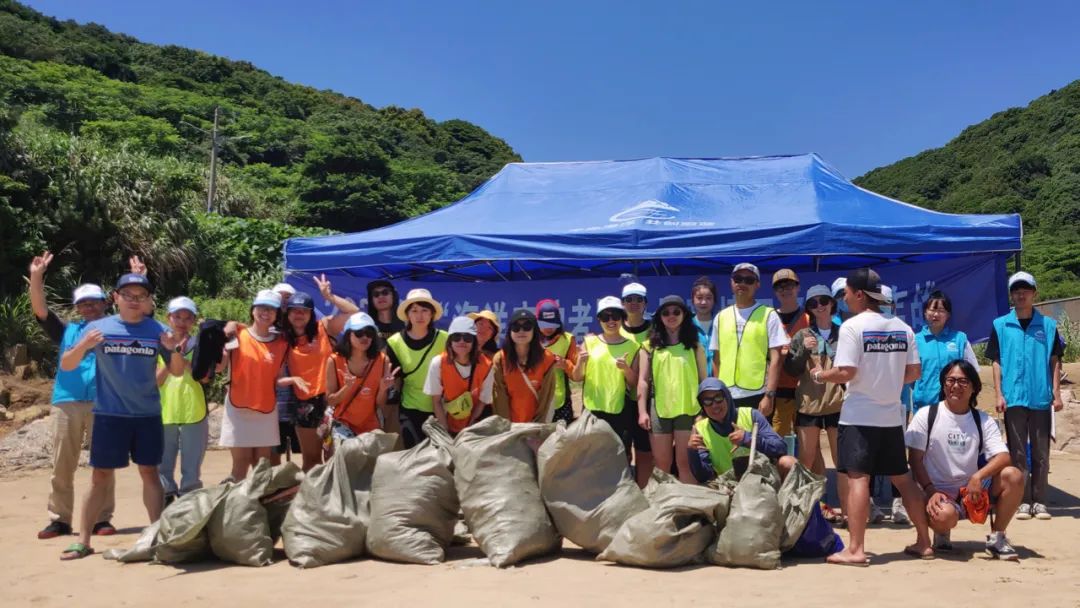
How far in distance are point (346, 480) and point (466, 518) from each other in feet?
2.08

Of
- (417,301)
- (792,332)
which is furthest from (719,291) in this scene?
(417,301)

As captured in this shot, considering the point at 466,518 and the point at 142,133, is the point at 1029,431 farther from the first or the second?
the point at 142,133

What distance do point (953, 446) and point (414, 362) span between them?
2898mm

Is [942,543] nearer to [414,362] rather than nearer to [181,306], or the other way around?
[414,362]

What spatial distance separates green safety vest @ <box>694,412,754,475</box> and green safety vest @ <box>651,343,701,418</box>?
301 mm

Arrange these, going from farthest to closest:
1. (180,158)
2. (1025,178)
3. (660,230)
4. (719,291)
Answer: (1025,178), (180,158), (719,291), (660,230)

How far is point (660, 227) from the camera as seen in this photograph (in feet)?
20.4

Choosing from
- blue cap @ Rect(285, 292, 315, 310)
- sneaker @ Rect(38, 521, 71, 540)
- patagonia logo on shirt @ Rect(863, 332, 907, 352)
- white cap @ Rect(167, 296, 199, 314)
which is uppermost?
blue cap @ Rect(285, 292, 315, 310)

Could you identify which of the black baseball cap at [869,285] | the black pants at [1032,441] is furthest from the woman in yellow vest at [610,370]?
the black pants at [1032,441]

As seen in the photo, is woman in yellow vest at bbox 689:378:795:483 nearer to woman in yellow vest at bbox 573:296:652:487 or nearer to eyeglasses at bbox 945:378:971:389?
woman in yellow vest at bbox 573:296:652:487

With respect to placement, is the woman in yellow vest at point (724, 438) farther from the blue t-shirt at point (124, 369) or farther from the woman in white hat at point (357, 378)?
the blue t-shirt at point (124, 369)

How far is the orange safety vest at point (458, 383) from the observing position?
508 centimetres

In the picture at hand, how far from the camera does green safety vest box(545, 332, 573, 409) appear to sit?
5355 millimetres

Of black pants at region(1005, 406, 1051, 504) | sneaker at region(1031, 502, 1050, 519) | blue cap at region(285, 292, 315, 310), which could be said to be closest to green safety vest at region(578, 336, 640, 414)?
blue cap at region(285, 292, 315, 310)
